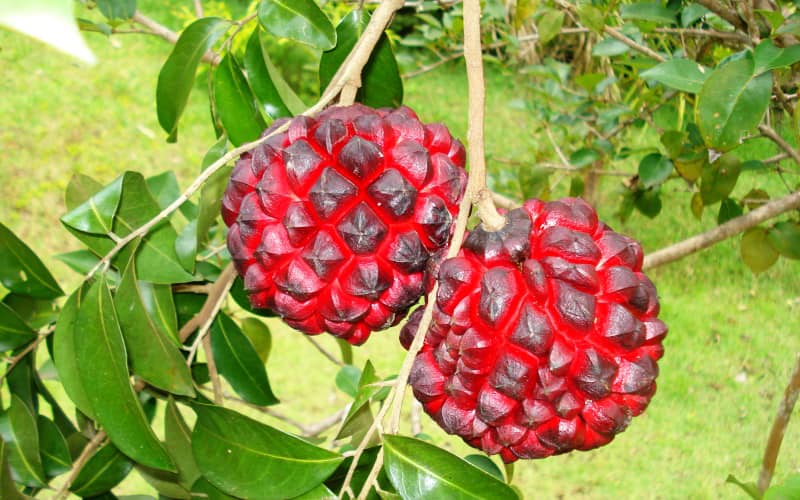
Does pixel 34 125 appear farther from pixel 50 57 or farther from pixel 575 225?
pixel 575 225

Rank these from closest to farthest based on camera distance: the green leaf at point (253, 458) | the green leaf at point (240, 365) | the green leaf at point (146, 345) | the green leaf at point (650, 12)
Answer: the green leaf at point (253, 458)
the green leaf at point (146, 345)
the green leaf at point (240, 365)
the green leaf at point (650, 12)

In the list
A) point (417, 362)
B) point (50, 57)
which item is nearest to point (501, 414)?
point (417, 362)

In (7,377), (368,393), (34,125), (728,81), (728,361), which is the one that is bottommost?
(728,361)

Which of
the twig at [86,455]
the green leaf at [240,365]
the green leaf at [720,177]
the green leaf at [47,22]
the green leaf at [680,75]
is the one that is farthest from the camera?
the green leaf at [720,177]

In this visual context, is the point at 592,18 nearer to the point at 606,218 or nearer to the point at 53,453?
the point at 53,453

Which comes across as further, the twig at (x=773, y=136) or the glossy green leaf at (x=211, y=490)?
the twig at (x=773, y=136)

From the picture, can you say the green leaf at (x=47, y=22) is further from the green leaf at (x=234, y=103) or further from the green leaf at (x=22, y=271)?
the green leaf at (x=22, y=271)

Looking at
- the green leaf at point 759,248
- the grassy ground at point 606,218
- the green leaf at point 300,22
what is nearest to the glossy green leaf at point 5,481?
the green leaf at point 300,22
